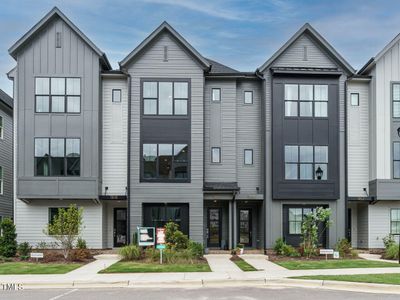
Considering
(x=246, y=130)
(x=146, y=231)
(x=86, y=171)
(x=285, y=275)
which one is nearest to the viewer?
(x=285, y=275)

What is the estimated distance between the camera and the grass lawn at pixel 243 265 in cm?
→ 1972

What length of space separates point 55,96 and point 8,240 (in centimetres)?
755

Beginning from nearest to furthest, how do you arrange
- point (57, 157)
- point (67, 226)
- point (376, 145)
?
point (67, 226) → point (57, 157) → point (376, 145)

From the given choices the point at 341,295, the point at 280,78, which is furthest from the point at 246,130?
the point at 341,295

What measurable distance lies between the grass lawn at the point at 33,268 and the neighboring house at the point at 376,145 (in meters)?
15.3

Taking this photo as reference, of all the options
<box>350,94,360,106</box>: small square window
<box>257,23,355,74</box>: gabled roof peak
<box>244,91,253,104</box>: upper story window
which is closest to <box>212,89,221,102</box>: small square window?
<box>244,91,253,104</box>: upper story window

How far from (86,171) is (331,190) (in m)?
12.6

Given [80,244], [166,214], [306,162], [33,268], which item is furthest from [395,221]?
[33,268]

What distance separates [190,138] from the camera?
1080 inches

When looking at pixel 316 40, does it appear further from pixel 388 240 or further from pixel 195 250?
pixel 195 250

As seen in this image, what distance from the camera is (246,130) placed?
2888cm

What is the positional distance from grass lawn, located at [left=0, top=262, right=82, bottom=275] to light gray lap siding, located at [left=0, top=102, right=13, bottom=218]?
11517 mm

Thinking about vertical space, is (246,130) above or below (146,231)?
above

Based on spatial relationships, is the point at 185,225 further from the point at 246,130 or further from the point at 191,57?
the point at 191,57
